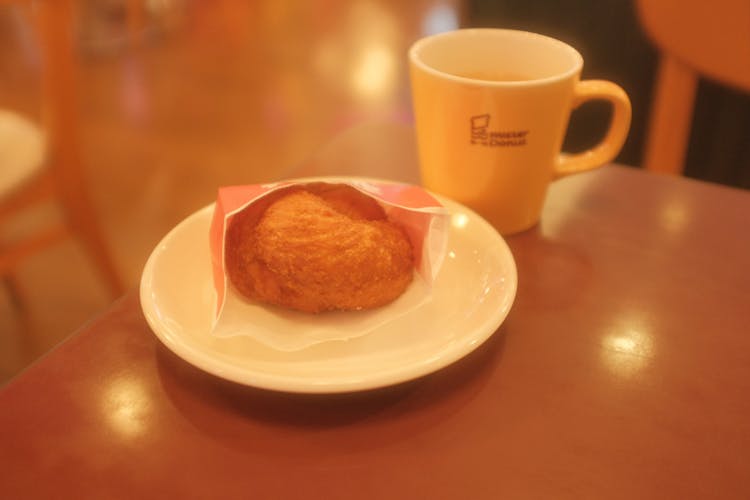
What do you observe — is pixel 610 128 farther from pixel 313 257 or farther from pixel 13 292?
pixel 13 292

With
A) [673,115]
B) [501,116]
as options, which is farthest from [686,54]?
[501,116]

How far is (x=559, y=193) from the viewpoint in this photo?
0.62 meters

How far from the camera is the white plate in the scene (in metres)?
0.37

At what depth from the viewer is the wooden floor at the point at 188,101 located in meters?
1.39

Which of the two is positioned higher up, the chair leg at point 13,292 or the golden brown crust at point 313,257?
the golden brown crust at point 313,257

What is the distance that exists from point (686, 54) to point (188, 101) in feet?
5.19

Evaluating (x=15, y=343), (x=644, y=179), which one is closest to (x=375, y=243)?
(x=644, y=179)

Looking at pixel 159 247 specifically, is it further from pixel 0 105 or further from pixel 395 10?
pixel 395 10

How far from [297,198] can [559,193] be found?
0.87ft

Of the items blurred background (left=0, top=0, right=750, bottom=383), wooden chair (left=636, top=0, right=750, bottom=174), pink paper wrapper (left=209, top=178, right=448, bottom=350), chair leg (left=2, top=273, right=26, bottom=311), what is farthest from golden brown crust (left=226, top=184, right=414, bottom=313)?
chair leg (left=2, top=273, right=26, bottom=311)

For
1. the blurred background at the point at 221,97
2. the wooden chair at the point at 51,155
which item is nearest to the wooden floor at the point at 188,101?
the blurred background at the point at 221,97

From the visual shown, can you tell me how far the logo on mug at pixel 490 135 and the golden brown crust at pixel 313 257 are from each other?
0.11m

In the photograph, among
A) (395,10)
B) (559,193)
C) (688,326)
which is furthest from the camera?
(395,10)

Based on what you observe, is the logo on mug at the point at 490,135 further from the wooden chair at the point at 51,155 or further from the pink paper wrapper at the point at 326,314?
the wooden chair at the point at 51,155
